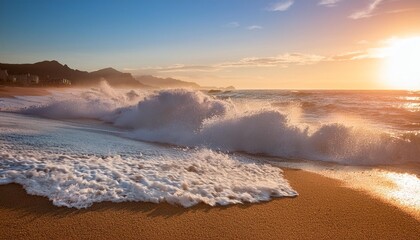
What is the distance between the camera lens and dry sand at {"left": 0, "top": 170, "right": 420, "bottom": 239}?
138 inches

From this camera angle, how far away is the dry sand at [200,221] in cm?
352

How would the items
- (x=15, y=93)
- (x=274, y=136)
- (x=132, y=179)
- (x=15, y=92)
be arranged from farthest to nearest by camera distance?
(x=15, y=92) < (x=15, y=93) < (x=274, y=136) < (x=132, y=179)

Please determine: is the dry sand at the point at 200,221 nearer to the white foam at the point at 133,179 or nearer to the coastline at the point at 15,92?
the white foam at the point at 133,179

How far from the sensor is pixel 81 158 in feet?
20.0

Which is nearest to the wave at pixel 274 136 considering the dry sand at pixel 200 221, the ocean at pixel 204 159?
the ocean at pixel 204 159

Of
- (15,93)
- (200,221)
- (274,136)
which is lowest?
(200,221)

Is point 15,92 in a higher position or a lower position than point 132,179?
higher

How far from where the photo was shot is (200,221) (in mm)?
3971

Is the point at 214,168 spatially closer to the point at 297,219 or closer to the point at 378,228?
the point at 297,219

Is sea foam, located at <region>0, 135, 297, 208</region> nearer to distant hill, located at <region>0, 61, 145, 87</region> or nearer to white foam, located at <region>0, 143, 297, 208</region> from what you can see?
white foam, located at <region>0, 143, 297, 208</region>

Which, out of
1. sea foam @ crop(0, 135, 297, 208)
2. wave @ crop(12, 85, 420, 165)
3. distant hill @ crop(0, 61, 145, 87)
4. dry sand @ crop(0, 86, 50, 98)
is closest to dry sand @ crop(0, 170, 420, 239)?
sea foam @ crop(0, 135, 297, 208)

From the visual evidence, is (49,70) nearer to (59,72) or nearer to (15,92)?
(59,72)

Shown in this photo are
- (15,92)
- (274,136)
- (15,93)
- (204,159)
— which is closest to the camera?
(204,159)

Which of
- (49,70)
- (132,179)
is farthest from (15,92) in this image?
(49,70)
